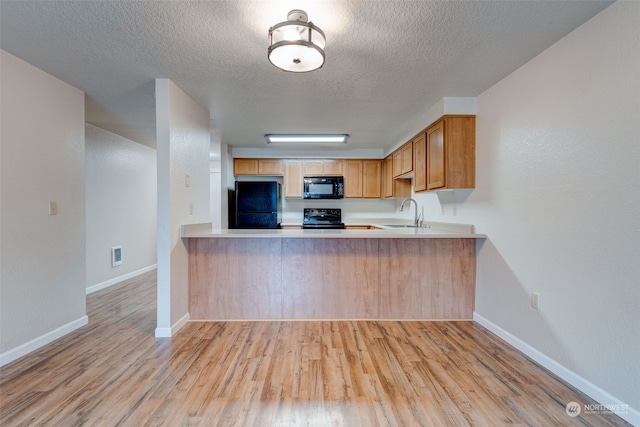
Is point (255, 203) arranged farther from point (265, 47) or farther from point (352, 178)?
point (265, 47)

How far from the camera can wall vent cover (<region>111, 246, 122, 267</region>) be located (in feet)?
13.7

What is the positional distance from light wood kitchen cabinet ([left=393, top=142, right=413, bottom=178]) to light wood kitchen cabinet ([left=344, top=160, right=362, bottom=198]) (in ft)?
2.64

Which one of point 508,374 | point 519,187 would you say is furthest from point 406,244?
point 508,374

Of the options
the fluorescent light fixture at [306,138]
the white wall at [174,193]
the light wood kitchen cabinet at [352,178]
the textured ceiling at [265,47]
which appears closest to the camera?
the textured ceiling at [265,47]

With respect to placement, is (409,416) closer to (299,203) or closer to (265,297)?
(265,297)

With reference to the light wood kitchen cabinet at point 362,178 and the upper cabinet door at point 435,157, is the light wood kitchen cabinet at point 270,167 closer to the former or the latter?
the light wood kitchen cabinet at point 362,178

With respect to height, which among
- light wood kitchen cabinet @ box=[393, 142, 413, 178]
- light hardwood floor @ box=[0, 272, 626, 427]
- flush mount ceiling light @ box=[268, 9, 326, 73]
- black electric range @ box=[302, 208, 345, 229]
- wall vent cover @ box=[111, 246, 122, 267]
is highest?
flush mount ceiling light @ box=[268, 9, 326, 73]

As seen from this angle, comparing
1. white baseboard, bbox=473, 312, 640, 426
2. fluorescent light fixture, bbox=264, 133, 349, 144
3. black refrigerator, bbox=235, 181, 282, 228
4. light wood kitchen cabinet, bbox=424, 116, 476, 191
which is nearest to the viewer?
white baseboard, bbox=473, 312, 640, 426

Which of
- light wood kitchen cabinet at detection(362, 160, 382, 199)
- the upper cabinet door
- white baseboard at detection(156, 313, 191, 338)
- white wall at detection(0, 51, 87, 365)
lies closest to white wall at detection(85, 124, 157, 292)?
white wall at detection(0, 51, 87, 365)

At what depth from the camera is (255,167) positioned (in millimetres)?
4922

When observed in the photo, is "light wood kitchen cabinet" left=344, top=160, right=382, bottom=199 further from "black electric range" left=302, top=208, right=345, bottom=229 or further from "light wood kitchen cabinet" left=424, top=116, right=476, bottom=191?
"light wood kitchen cabinet" left=424, top=116, right=476, bottom=191

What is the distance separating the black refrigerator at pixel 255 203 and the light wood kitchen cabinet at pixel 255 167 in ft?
1.53

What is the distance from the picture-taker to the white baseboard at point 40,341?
2025 millimetres

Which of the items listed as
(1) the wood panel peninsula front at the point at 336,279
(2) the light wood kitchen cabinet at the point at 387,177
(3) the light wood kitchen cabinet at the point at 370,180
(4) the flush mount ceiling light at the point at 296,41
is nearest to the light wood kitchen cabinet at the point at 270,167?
(3) the light wood kitchen cabinet at the point at 370,180
